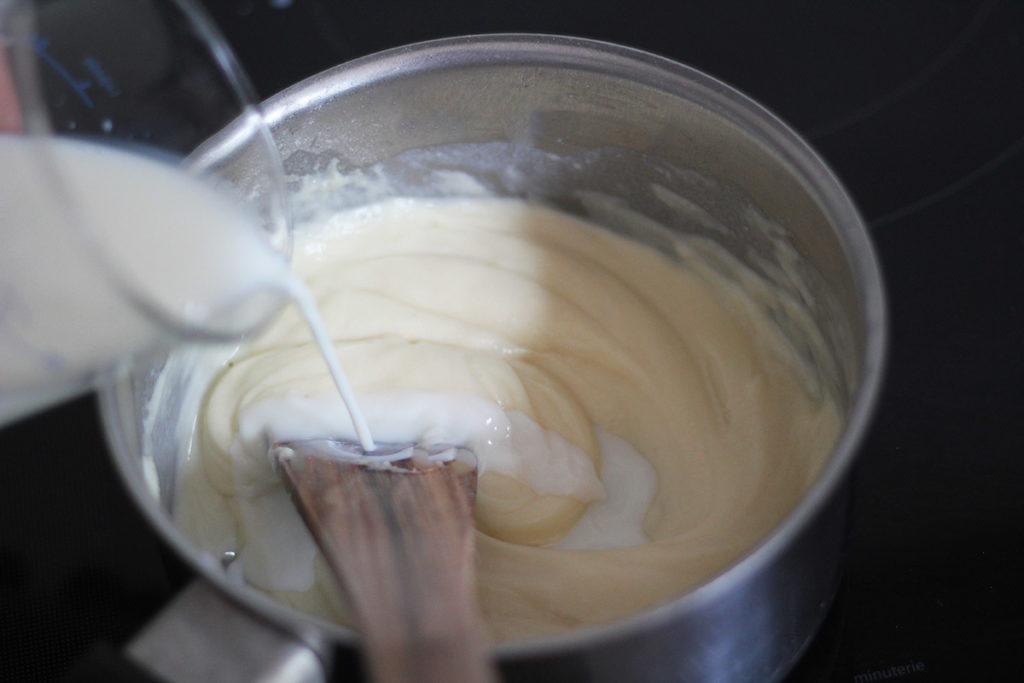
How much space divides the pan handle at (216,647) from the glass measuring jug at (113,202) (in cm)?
20

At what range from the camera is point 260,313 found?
951 mm

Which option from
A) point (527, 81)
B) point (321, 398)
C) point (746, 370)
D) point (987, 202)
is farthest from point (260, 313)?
point (987, 202)

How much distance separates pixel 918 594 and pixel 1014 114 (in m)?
0.68

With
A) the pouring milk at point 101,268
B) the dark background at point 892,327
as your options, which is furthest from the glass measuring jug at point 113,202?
the dark background at point 892,327

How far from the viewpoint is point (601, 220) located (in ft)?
4.86

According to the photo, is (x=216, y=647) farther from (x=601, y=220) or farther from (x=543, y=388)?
(x=601, y=220)

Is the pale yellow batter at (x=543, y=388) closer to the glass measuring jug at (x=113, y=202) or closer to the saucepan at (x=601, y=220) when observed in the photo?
the saucepan at (x=601, y=220)

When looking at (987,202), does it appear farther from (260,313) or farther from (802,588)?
(260,313)

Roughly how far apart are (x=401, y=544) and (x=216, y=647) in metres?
0.22

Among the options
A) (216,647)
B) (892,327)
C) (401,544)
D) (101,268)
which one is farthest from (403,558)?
(892,327)

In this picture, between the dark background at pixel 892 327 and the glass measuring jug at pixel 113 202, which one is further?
the dark background at pixel 892 327

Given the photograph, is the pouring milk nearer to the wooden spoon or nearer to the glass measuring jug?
the glass measuring jug

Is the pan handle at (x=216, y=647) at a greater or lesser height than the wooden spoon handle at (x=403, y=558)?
greater

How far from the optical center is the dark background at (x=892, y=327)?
1089 mm
